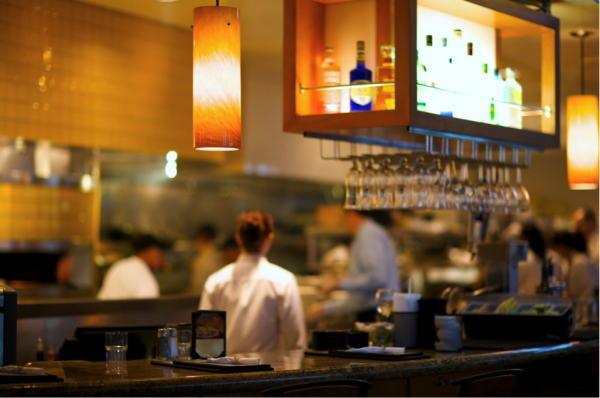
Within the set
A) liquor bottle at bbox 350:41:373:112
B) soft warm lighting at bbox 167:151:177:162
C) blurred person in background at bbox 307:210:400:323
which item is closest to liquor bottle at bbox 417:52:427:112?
liquor bottle at bbox 350:41:373:112

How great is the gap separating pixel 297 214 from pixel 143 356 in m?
6.02

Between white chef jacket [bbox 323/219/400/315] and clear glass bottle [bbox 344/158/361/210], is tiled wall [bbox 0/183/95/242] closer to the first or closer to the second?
white chef jacket [bbox 323/219/400/315]

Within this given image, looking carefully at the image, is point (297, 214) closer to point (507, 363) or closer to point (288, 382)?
point (507, 363)

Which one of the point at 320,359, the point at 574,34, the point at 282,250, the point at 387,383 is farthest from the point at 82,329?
the point at 282,250

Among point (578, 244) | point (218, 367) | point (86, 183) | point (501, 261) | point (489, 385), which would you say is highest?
point (86, 183)

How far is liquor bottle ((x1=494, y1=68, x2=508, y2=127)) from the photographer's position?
4.24m

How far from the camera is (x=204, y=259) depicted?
7.48m

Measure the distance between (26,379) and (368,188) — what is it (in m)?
2.00

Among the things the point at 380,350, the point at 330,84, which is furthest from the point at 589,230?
the point at 380,350

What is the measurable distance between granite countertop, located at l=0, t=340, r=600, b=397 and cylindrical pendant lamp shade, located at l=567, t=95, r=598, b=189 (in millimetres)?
1686

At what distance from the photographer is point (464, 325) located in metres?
4.09

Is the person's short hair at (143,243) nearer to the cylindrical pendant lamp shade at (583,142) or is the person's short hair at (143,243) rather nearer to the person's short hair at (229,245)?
the person's short hair at (229,245)

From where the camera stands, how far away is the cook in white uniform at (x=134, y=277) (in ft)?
19.4

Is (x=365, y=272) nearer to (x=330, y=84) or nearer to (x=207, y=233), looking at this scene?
(x=207, y=233)
